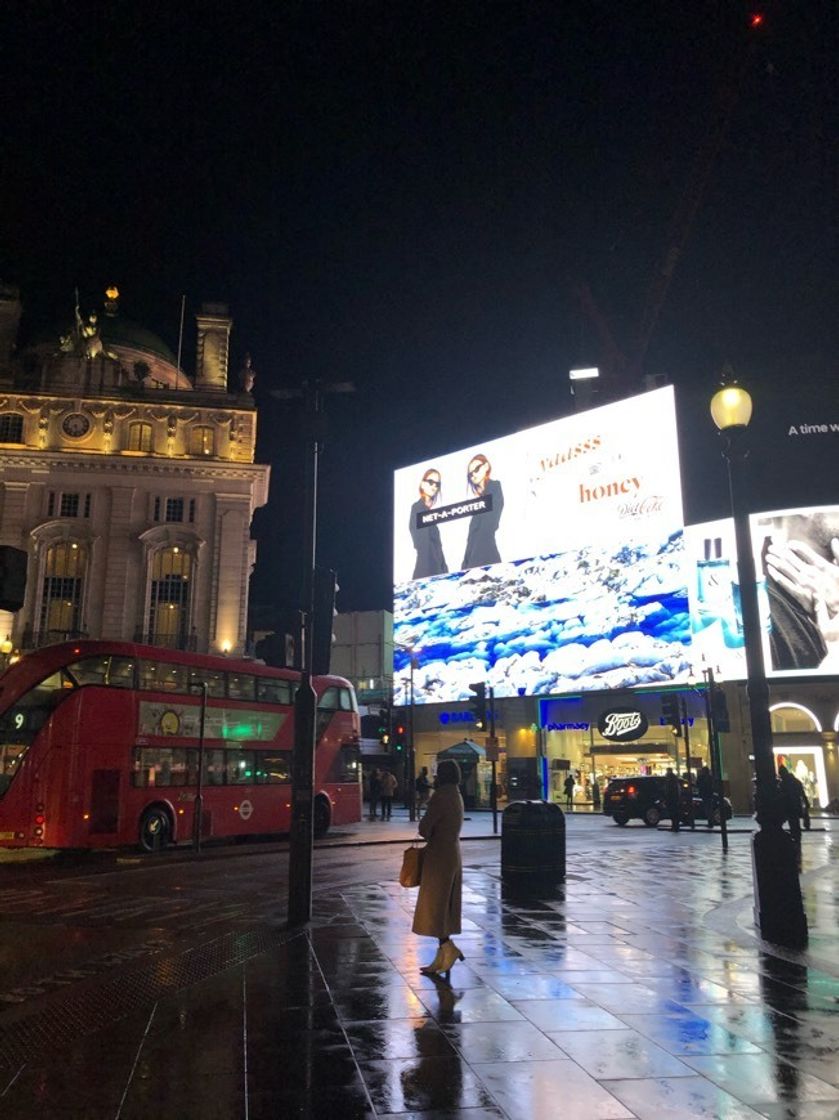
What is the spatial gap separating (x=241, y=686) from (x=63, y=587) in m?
33.6

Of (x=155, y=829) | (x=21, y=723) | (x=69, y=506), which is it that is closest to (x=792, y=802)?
(x=155, y=829)

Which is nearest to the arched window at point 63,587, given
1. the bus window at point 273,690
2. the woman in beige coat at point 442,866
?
the bus window at point 273,690

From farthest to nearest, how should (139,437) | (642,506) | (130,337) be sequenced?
(130,337) < (139,437) < (642,506)

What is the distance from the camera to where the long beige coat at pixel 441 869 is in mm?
7223

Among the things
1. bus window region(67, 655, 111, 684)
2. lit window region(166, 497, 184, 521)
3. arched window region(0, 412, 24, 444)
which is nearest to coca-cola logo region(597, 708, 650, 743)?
lit window region(166, 497, 184, 521)

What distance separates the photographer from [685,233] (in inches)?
2539

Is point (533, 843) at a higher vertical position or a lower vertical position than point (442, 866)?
lower

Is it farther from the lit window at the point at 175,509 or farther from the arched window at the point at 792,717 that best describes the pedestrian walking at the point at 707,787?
the lit window at the point at 175,509

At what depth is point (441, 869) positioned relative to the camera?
7.39 metres

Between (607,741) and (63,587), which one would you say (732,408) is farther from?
(63,587)

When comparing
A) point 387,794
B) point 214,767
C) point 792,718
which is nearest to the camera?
point 214,767

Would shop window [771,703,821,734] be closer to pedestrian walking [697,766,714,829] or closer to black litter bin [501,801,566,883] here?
pedestrian walking [697,766,714,829]

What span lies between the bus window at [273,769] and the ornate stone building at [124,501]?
2815cm

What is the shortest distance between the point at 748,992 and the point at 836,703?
35801mm
